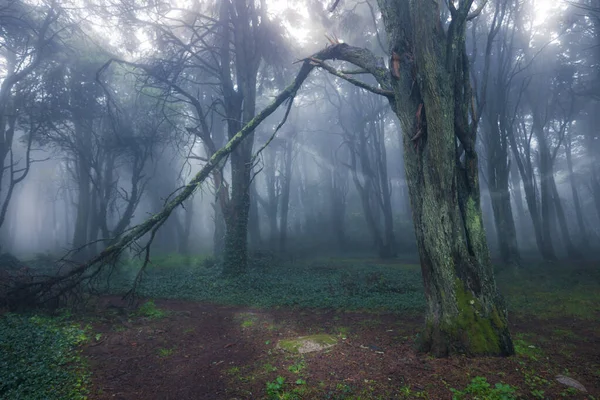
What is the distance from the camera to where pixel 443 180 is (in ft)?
14.7

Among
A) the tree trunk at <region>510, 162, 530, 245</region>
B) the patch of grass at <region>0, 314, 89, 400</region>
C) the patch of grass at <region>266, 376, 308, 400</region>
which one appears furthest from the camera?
the tree trunk at <region>510, 162, 530, 245</region>

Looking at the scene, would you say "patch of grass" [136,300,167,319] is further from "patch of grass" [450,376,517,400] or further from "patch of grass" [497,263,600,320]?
"patch of grass" [497,263,600,320]

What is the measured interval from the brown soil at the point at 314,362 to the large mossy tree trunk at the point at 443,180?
1.41 feet

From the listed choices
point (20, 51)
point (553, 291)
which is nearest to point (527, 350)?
point (553, 291)

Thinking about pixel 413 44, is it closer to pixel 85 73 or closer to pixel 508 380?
pixel 508 380

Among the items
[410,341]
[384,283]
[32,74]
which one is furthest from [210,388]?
[32,74]

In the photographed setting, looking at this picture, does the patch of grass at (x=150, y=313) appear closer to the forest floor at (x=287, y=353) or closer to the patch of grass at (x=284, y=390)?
the forest floor at (x=287, y=353)

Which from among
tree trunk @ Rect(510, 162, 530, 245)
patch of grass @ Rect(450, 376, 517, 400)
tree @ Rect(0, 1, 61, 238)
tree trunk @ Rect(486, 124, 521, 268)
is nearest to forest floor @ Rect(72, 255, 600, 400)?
patch of grass @ Rect(450, 376, 517, 400)

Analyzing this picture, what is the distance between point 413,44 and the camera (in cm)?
482

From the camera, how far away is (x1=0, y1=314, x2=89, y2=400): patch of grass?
382 cm

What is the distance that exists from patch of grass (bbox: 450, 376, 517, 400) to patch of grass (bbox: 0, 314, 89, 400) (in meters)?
4.28

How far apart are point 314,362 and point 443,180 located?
3034mm

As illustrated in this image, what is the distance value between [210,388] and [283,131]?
1114 inches

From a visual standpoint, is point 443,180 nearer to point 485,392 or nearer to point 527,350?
point 485,392
